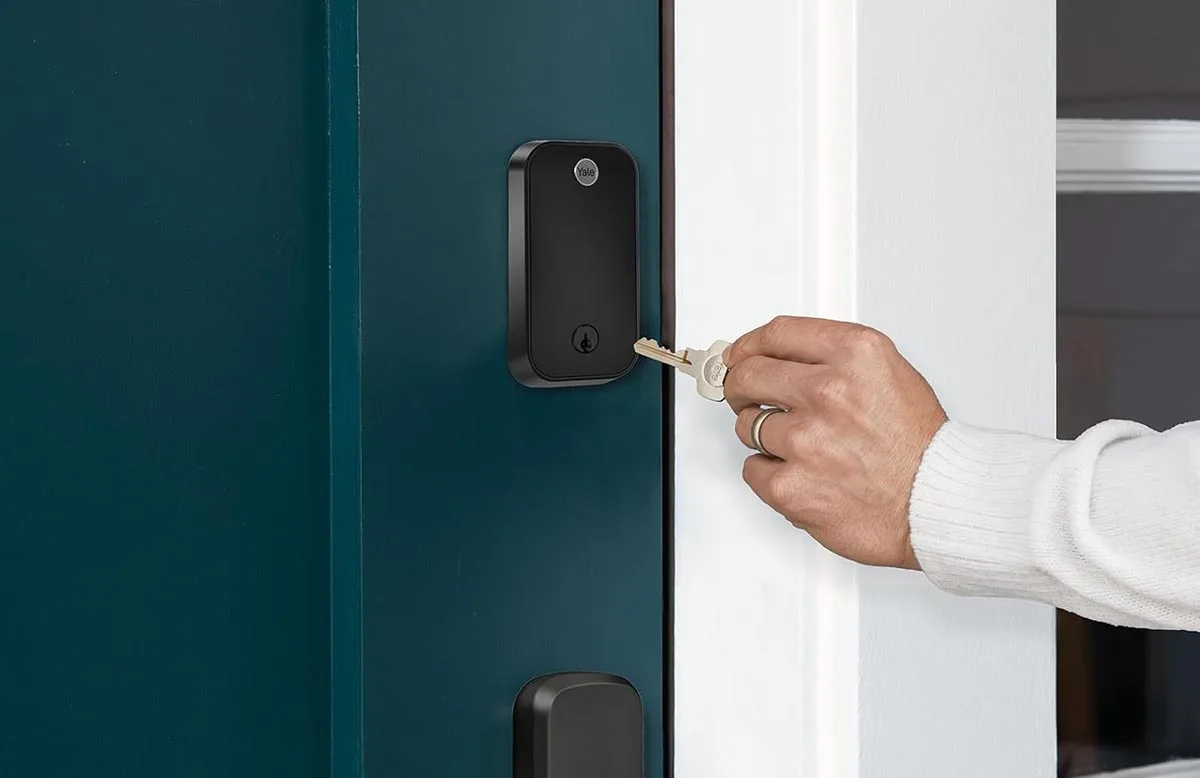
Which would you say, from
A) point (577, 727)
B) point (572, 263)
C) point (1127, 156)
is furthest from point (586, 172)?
point (1127, 156)

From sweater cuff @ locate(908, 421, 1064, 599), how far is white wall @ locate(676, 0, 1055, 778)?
6 centimetres

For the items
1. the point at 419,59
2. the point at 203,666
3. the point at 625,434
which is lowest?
the point at 203,666

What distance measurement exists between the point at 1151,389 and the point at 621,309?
45 cm

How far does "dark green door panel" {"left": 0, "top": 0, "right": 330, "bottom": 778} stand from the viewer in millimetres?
493

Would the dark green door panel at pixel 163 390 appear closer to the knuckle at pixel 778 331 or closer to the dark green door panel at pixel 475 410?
the dark green door panel at pixel 475 410

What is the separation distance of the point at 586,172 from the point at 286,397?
0.17 m

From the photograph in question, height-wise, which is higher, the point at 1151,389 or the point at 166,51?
the point at 166,51

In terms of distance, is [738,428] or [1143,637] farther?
[1143,637]

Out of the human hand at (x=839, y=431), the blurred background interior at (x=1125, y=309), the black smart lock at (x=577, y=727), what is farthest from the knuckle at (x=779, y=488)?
the blurred background interior at (x=1125, y=309)

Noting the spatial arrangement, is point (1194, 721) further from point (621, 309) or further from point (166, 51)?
point (166, 51)

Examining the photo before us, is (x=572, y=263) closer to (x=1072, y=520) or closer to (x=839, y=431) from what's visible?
(x=839, y=431)

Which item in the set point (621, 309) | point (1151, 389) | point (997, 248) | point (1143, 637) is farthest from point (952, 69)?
point (1143, 637)

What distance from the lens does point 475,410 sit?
537 millimetres

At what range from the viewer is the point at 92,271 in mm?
501
